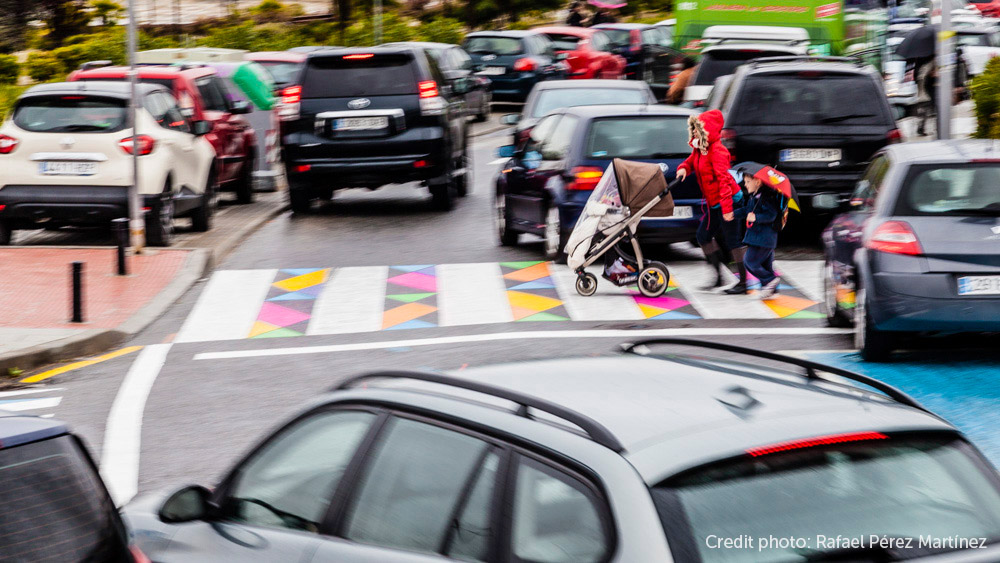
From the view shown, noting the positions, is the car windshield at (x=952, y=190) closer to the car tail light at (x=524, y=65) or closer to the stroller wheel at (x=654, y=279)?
the stroller wheel at (x=654, y=279)

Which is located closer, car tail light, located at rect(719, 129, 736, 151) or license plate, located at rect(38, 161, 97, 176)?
car tail light, located at rect(719, 129, 736, 151)

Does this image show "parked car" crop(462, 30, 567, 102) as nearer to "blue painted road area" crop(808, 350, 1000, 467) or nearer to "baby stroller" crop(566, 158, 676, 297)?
"baby stroller" crop(566, 158, 676, 297)

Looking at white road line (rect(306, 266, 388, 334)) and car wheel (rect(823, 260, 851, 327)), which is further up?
car wheel (rect(823, 260, 851, 327))

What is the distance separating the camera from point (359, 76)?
18031mm

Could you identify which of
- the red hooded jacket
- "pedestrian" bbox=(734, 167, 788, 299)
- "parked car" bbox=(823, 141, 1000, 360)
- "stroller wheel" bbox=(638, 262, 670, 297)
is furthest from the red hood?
"parked car" bbox=(823, 141, 1000, 360)

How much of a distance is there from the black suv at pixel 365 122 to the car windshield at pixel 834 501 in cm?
1461

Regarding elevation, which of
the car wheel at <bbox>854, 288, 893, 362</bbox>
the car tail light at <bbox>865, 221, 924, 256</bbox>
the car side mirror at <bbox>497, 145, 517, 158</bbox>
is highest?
the car tail light at <bbox>865, 221, 924, 256</bbox>

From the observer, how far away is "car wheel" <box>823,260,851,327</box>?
37.3 ft

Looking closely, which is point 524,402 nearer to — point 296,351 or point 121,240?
point 296,351

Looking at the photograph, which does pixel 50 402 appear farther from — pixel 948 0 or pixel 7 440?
pixel 948 0

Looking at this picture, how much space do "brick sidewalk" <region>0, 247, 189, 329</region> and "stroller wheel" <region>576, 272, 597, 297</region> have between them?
4.09m

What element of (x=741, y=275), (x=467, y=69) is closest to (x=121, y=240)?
(x=741, y=275)

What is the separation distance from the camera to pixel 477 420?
3453 millimetres

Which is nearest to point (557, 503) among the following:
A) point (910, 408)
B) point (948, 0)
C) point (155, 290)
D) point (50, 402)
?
point (910, 408)
